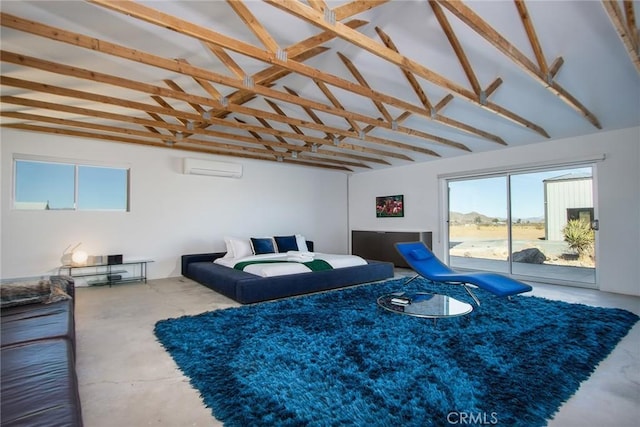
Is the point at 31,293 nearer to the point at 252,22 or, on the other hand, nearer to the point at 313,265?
the point at 252,22

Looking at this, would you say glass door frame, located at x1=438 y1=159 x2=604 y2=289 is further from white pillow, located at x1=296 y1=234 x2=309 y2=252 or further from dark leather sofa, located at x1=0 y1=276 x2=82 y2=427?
dark leather sofa, located at x1=0 y1=276 x2=82 y2=427

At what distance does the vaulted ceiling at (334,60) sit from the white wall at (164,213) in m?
0.48

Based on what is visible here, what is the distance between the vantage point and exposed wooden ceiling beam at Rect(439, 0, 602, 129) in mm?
2350

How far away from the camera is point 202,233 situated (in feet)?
21.6

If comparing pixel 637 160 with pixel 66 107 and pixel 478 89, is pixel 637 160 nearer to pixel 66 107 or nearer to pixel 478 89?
pixel 478 89

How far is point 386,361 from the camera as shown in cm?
240

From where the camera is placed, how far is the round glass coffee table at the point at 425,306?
120 inches

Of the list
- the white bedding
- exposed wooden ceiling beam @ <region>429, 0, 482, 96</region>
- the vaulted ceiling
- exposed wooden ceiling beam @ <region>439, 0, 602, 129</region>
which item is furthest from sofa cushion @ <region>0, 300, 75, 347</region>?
exposed wooden ceiling beam @ <region>429, 0, 482, 96</region>

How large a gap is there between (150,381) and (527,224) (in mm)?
6130

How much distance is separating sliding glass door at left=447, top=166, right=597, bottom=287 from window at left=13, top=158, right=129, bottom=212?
677 centimetres

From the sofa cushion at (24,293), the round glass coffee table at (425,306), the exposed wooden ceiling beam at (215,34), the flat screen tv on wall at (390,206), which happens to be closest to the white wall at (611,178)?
the flat screen tv on wall at (390,206)

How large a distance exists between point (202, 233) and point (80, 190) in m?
2.21

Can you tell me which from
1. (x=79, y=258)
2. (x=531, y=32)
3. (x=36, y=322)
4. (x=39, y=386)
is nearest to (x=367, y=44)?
(x=531, y=32)

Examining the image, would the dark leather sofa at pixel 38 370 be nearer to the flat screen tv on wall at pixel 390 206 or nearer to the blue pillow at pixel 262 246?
the blue pillow at pixel 262 246
